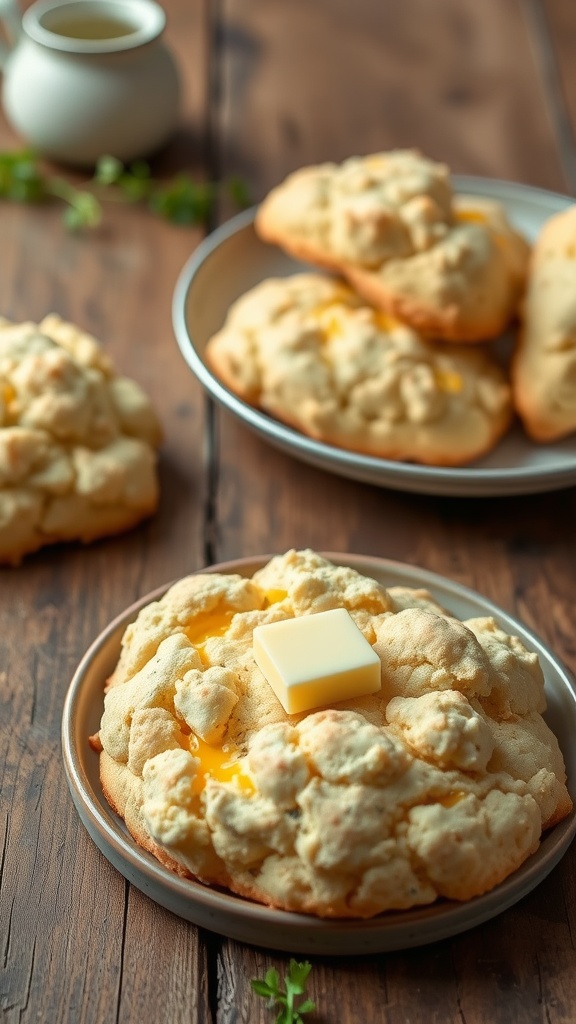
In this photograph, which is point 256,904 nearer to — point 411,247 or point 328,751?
point 328,751

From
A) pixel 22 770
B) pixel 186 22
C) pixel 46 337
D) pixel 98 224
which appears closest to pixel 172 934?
pixel 22 770

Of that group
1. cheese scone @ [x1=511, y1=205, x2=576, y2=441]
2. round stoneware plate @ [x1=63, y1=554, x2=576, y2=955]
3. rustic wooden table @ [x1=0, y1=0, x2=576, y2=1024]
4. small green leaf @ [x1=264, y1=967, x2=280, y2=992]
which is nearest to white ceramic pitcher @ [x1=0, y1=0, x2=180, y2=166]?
rustic wooden table @ [x1=0, y1=0, x2=576, y2=1024]

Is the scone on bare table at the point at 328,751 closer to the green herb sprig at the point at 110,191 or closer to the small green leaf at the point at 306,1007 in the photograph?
the small green leaf at the point at 306,1007

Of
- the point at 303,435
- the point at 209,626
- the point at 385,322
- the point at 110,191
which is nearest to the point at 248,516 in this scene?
the point at 303,435

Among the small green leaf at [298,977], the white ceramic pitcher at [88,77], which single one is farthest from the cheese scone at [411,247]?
the small green leaf at [298,977]

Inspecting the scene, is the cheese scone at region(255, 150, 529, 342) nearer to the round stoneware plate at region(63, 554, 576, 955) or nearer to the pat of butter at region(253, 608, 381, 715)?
the round stoneware plate at region(63, 554, 576, 955)

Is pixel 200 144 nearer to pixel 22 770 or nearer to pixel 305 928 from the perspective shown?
pixel 22 770
